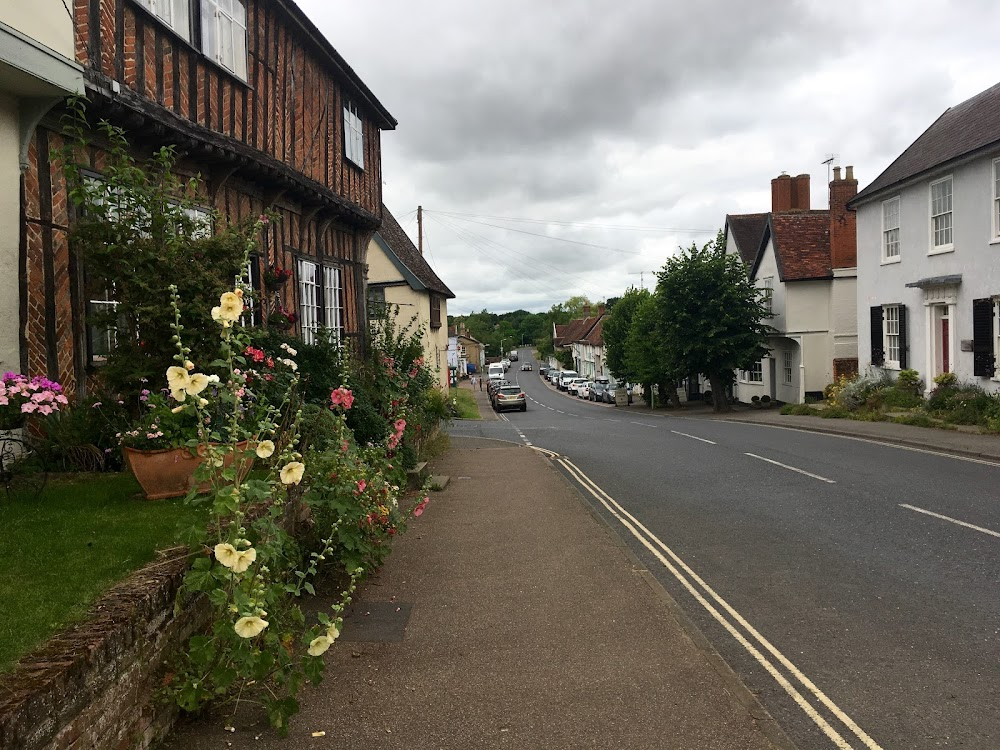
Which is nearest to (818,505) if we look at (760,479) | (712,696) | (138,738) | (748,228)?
(760,479)

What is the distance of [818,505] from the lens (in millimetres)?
10172

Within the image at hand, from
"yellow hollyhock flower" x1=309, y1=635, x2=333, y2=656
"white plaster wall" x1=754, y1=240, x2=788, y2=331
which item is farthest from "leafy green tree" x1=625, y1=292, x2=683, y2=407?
"yellow hollyhock flower" x1=309, y1=635, x2=333, y2=656

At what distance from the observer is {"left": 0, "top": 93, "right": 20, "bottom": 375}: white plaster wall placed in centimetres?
670

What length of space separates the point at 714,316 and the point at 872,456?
20003 mm

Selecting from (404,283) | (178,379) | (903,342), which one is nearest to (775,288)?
(903,342)

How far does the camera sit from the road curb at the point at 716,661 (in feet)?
13.6

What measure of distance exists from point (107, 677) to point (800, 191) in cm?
4017

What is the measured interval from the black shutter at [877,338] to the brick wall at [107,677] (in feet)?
82.6

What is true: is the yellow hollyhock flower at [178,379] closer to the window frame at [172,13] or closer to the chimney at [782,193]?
the window frame at [172,13]

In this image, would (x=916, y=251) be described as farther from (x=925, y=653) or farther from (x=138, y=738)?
(x=138, y=738)

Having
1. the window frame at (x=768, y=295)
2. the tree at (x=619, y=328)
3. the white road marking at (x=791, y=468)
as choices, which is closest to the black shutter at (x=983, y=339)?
the white road marking at (x=791, y=468)

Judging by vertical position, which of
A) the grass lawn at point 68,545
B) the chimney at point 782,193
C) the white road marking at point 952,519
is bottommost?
the white road marking at point 952,519

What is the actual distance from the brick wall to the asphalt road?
11.0 ft

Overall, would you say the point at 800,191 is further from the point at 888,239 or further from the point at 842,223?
the point at 888,239
